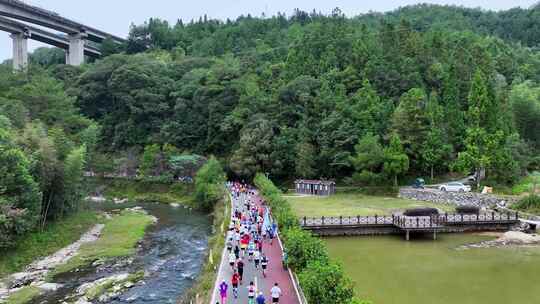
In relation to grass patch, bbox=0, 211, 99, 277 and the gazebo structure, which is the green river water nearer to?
the gazebo structure

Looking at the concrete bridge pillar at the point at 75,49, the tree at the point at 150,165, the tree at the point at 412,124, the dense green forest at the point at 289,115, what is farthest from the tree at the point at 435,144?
the concrete bridge pillar at the point at 75,49

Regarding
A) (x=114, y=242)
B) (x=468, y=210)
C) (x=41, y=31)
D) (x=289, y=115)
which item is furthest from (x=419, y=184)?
(x=41, y=31)

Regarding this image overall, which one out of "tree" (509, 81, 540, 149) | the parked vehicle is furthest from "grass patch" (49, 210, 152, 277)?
"tree" (509, 81, 540, 149)

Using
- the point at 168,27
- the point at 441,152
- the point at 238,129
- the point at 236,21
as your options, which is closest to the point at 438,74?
the point at 441,152

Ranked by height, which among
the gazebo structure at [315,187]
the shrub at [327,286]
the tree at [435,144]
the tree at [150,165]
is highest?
the tree at [435,144]

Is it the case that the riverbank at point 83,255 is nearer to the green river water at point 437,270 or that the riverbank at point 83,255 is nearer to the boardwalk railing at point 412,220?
the boardwalk railing at point 412,220

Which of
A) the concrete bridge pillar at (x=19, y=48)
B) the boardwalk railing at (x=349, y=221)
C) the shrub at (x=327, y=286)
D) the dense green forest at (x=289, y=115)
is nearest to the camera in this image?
the shrub at (x=327, y=286)
